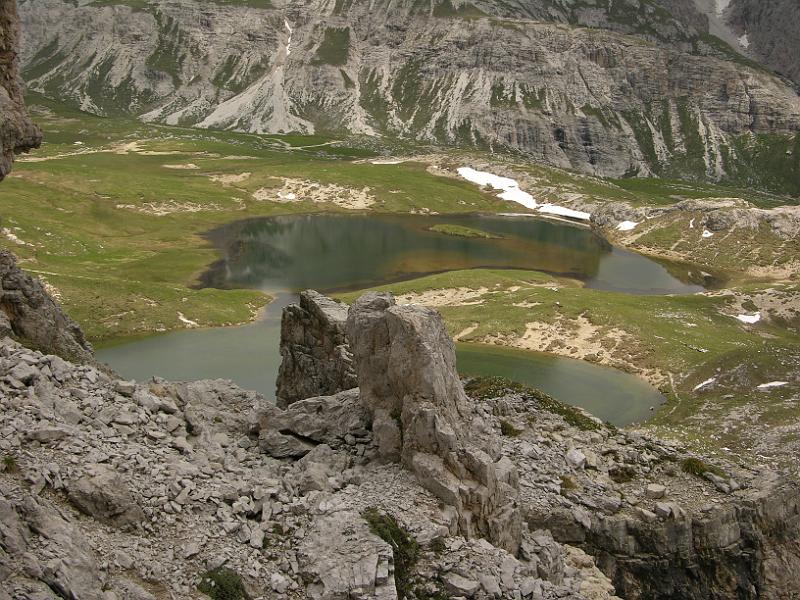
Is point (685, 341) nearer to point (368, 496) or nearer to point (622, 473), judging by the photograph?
point (622, 473)

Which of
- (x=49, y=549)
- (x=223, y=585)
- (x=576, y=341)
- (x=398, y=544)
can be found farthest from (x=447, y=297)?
(x=49, y=549)

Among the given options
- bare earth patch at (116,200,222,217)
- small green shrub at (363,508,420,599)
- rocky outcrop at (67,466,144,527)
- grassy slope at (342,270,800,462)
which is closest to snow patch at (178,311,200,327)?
grassy slope at (342,270,800,462)

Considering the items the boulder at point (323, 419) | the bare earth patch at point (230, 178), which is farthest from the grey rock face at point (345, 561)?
the bare earth patch at point (230, 178)

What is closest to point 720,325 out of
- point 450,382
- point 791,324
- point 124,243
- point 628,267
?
→ point 791,324

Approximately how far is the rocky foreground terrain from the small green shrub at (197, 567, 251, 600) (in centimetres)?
4

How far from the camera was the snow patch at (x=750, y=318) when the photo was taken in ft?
294

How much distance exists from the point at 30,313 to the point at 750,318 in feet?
285

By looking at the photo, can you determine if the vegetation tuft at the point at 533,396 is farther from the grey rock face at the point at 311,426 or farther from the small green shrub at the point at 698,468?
the grey rock face at the point at 311,426

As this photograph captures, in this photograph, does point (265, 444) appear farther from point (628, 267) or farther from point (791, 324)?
point (628, 267)

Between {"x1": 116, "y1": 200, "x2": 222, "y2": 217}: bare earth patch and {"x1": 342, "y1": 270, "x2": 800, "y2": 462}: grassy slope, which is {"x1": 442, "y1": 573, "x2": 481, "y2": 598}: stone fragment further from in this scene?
{"x1": 116, "y1": 200, "x2": 222, "y2": 217}: bare earth patch

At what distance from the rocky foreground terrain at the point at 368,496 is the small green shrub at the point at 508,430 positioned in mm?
67

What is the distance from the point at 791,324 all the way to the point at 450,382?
3237 inches

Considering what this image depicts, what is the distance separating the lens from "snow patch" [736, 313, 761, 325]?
8969 centimetres

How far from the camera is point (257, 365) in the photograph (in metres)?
65.7
